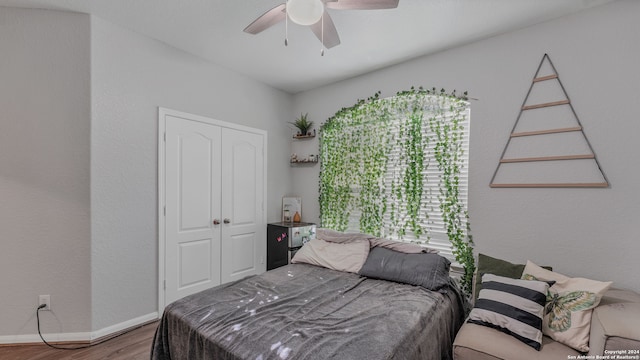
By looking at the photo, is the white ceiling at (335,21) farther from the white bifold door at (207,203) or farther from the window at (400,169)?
the white bifold door at (207,203)

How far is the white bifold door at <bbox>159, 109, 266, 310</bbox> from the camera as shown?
9.64 ft

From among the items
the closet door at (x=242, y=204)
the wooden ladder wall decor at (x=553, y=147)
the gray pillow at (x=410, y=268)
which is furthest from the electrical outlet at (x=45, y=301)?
the wooden ladder wall decor at (x=553, y=147)

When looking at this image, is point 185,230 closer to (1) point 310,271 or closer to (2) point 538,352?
(1) point 310,271

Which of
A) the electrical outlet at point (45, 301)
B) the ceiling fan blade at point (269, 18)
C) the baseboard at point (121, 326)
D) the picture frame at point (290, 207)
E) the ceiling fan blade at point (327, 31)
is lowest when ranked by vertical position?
the baseboard at point (121, 326)

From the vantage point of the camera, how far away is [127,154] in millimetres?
2646

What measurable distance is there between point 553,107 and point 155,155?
3.69m

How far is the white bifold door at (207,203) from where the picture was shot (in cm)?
294

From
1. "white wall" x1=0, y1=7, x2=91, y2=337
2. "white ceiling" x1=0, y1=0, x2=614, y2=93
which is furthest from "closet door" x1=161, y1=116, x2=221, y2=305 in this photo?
"white ceiling" x1=0, y1=0, x2=614, y2=93

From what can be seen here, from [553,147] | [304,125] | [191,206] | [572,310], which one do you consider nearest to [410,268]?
[572,310]

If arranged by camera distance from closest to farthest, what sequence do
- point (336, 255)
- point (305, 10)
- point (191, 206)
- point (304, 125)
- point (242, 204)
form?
1. point (305, 10)
2. point (336, 255)
3. point (191, 206)
4. point (242, 204)
5. point (304, 125)

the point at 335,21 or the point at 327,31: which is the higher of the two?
the point at 335,21

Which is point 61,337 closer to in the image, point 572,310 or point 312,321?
point 312,321

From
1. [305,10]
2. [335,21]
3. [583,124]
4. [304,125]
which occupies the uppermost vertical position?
[335,21]

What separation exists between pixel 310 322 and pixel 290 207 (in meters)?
2.57
